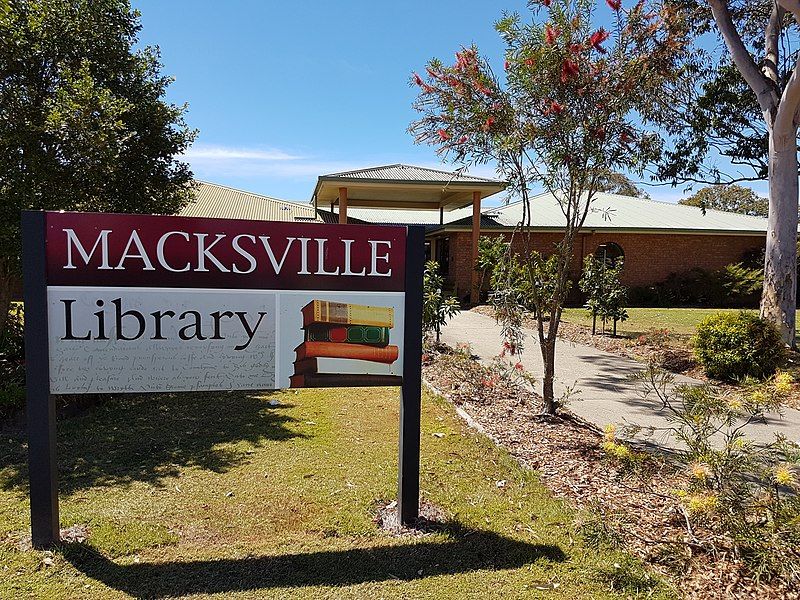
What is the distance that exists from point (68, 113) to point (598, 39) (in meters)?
5.65

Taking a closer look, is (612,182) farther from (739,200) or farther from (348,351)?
(739,200)

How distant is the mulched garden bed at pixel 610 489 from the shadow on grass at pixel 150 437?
7.83 feet

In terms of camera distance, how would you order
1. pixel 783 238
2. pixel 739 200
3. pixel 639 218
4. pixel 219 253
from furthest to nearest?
pixel 739 200 → pixel 639 218 → pixel 783 238 → pixel 219 253

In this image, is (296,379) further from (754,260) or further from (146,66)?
→ (754,260)

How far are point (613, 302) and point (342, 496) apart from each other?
9491mm

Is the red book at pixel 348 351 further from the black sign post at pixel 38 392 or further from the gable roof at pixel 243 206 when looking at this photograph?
the gable roof at pixel 243 206

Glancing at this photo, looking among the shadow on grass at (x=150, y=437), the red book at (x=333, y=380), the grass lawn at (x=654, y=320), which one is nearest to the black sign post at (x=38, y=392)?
the shadow on grass at (x=150, y=437)

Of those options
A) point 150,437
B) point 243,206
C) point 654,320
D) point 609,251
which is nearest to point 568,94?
point 150,437

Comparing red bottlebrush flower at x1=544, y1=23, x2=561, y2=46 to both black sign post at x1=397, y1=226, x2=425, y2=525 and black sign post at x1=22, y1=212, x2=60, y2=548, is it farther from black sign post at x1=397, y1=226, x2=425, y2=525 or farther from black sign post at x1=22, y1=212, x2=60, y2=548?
black sign post at x1=22, y1=212, x2=60, y2=548

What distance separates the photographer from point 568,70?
5.09 metres

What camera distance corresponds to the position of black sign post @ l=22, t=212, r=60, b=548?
3264 millimetres

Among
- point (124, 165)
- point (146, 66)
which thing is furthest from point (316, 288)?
point (146, 66)

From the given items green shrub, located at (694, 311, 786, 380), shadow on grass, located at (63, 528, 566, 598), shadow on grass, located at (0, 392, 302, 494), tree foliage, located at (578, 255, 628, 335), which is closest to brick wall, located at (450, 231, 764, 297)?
tree foliage, located at (578, 255, 628, 335)

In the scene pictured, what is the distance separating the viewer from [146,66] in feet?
26.5
